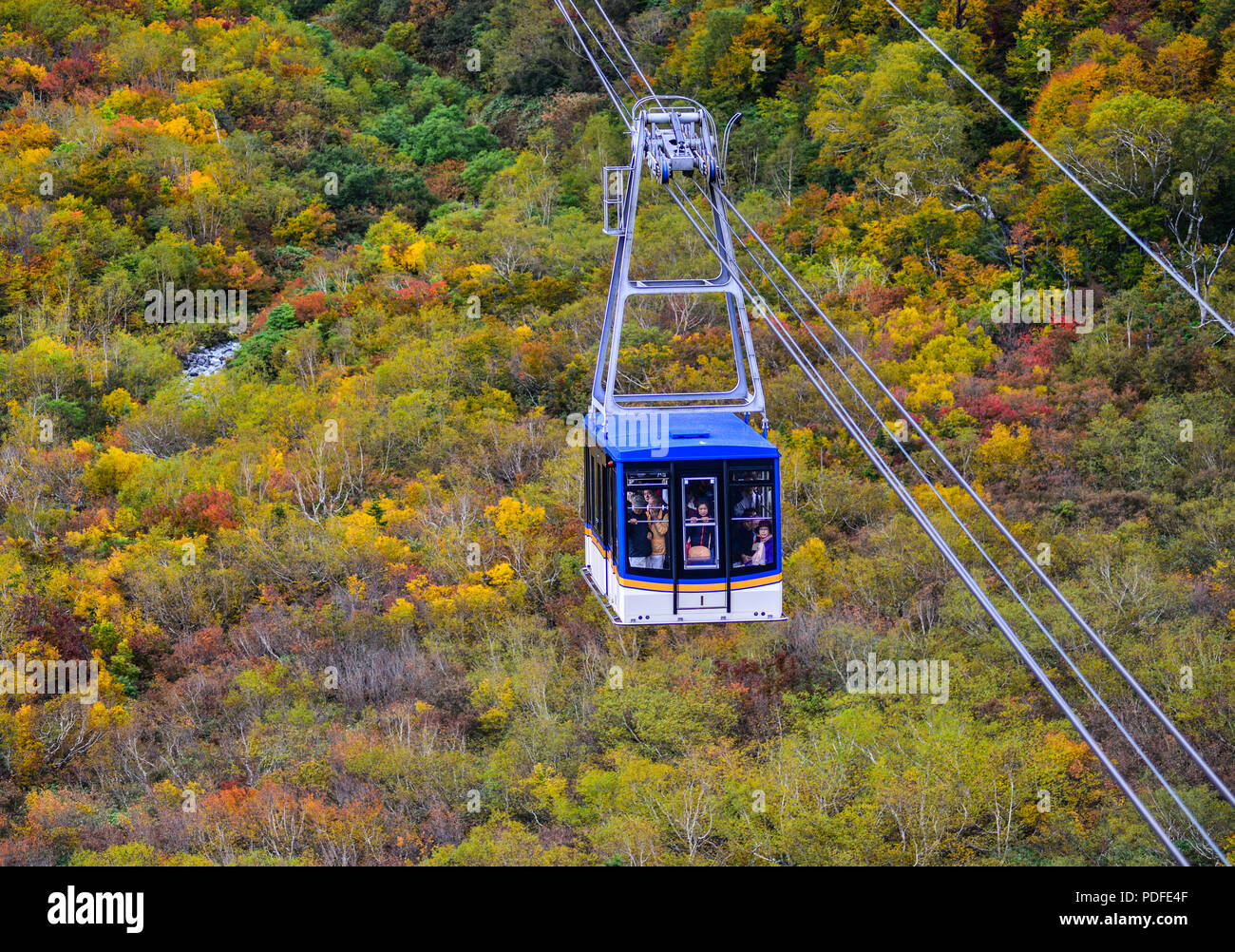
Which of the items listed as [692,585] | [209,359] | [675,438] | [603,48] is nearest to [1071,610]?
[692,585]

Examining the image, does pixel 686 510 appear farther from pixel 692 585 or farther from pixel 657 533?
pixel 692 585

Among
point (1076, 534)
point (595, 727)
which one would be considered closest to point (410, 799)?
point (595, 727)

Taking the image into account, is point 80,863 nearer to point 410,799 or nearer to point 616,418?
point 410,799

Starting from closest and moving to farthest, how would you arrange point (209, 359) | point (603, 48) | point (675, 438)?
point (675, 438), point (209, 359), point (603, 48)

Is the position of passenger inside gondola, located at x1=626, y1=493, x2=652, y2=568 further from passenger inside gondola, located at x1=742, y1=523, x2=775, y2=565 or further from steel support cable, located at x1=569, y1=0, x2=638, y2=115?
steel support cable, located at x1=569, y1=0, x2=638, y2=115

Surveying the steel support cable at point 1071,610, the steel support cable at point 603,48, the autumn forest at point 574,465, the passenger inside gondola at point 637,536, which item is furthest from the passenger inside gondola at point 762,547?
the steel support cable at point 603,48

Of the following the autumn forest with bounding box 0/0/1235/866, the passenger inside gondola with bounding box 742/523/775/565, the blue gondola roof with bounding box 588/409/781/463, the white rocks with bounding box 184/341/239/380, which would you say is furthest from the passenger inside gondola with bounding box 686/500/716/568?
the white rocks with bounding box 184/341/239/380

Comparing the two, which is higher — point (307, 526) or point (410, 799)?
point (307, 526)
